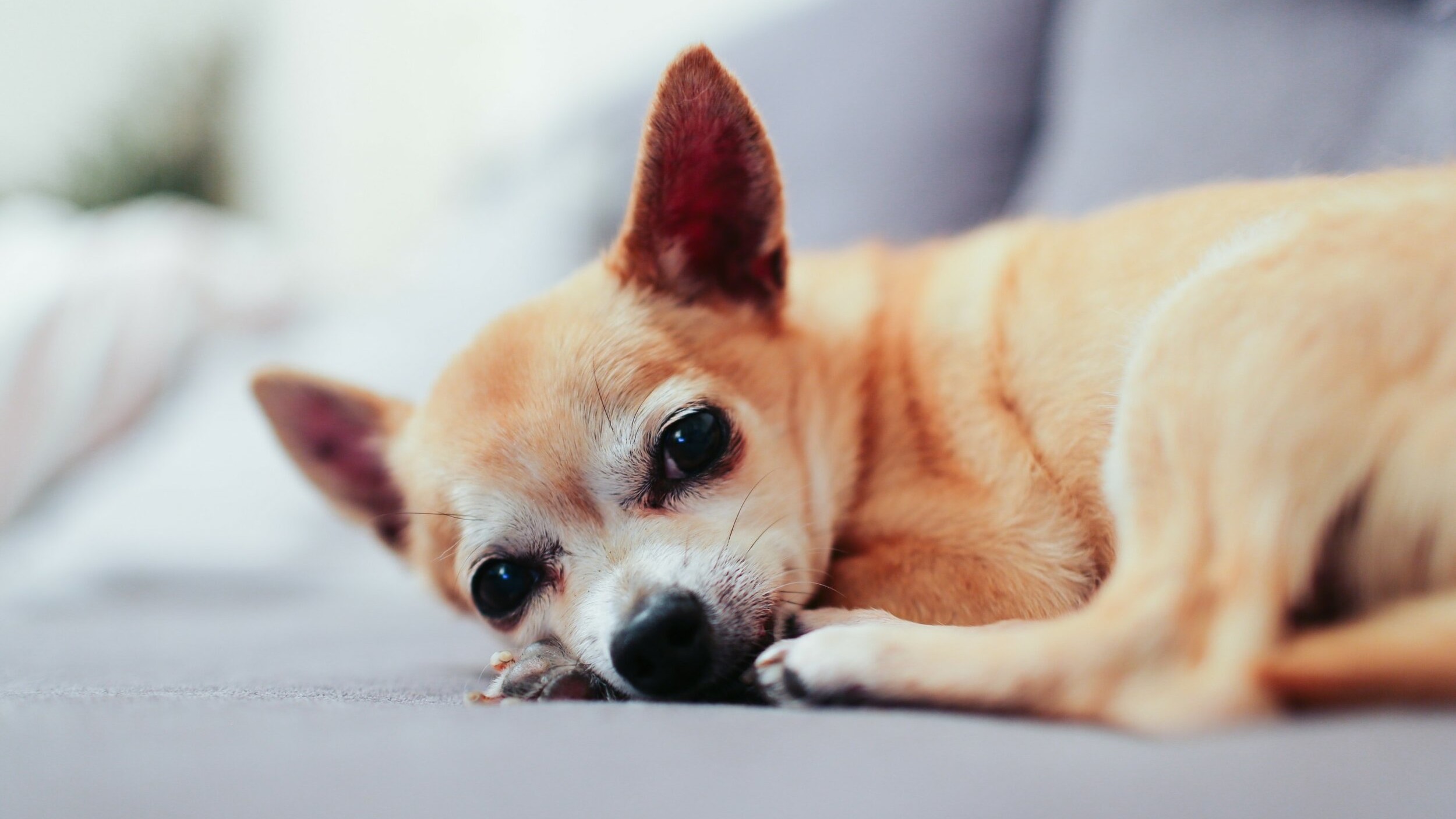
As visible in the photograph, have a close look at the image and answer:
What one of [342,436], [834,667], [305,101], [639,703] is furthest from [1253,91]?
[305,101]

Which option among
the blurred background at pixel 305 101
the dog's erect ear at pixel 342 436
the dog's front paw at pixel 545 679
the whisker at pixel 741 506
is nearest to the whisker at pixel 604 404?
the whisker at pixel 741 506

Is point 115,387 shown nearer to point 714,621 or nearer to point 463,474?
point 463,474

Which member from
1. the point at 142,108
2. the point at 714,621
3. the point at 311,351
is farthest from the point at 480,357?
the point at 142,108

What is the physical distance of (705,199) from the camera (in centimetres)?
129

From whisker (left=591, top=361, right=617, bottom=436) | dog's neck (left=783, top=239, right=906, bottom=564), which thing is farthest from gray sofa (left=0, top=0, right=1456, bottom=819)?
dog's neck (left=783, top=239, right=906, bottom=564)

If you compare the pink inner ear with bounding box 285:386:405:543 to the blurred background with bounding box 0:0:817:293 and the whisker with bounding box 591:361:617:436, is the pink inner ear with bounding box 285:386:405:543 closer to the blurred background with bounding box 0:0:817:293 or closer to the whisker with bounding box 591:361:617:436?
the whisker with bounding box 591:361:617:436

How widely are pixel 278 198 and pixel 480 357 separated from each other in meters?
4.75

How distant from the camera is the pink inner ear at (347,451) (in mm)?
1510

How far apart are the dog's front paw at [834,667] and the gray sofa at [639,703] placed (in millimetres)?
63

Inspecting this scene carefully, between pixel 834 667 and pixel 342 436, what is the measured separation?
1109 millimetres

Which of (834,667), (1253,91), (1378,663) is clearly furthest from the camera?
(1253,91)

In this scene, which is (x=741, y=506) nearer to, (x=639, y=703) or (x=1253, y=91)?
(x=639, y=703)

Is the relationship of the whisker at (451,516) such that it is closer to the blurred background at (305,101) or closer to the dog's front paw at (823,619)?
the dog's front paw at (823,619)

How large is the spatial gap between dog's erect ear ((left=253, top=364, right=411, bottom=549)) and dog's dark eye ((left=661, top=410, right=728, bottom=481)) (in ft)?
1.89
